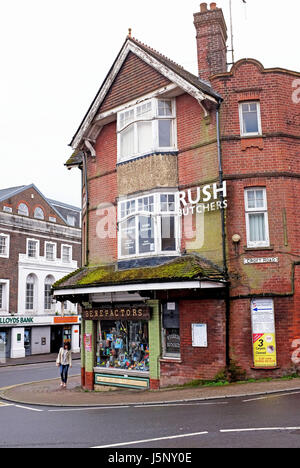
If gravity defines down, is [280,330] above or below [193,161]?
below

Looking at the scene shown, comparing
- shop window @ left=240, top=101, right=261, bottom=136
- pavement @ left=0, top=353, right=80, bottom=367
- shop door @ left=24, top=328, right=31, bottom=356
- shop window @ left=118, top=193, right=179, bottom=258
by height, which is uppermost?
shop window @ left=240, top=101, right=261, bottom=136

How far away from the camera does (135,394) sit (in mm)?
13836

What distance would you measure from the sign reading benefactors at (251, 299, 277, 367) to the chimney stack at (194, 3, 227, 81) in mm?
8523

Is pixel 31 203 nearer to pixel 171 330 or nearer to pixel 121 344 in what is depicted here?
pixel 121 344

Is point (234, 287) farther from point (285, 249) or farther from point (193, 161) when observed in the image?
point (193, 161)

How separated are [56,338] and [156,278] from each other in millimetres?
28968

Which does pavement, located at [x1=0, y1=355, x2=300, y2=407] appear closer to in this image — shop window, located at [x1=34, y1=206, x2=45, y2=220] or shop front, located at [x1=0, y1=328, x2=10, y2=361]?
shop front, located at [x1=0, y1=328, x2=10, y2=361]

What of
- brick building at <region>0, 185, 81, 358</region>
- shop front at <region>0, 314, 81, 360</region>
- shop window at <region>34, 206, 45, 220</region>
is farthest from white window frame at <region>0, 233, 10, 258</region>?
shop window at <region>34, 206, 45, 220</region>

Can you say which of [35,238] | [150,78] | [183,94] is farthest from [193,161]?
[35,238]

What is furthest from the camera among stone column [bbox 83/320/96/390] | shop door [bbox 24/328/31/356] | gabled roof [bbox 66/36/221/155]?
shop door [bbox 24/328/31/356]

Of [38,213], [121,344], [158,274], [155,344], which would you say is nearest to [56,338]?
[38,213]

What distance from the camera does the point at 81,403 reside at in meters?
12.9

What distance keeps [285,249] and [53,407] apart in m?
8.01

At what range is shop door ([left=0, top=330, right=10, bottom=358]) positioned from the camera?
1359 inches
